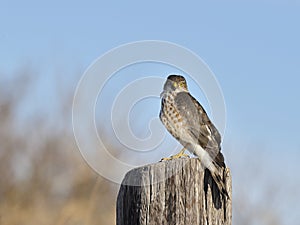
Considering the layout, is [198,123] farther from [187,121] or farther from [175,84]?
[175,84]

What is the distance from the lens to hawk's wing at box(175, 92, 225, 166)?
5496 millimetres

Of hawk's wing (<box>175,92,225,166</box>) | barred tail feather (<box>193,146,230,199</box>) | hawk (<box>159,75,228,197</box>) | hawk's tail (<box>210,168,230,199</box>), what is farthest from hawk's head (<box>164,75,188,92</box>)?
hawk's tail (<box>210,168,230,199</box>)

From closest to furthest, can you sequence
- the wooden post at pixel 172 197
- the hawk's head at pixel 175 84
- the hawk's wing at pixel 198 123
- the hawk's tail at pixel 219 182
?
1. the wooden post at pixel 172 197
2. the hawk's tail at pixel 219 182
3. the hawk's wing at pixel 198 123
4. the hawk's head at pixel 175 84

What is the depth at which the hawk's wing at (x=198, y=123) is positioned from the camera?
18.0ft

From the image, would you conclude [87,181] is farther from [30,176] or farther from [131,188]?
[131,188]

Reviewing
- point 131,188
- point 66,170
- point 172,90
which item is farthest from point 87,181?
point 131,188

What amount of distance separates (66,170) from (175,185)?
7.07 meters

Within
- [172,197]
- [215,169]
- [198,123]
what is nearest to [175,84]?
[198,123]

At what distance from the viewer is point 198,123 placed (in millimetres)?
6070

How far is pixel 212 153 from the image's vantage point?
4.98m

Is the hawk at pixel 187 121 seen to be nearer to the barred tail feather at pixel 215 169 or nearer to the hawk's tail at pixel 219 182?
the barred tail feather at pixel 215 169

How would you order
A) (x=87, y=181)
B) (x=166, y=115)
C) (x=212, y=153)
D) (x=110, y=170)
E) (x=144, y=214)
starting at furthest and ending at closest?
(x=87, y=181)
(x=110, y=170)
(x=166, y=115)
(x=212, y=153)
(x=144, y=214)

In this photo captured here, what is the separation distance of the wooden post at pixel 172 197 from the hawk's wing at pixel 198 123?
99cm

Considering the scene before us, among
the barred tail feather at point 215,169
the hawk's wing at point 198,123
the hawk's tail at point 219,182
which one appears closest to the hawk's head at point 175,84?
the hawk's wing at point 198,123
